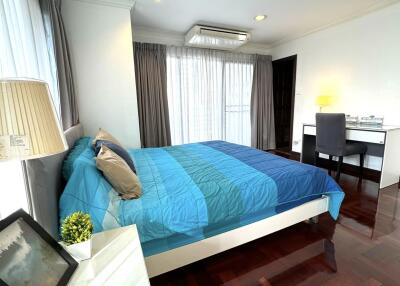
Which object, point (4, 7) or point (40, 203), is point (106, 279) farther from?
point (4, 7)

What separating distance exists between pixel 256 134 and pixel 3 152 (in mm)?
4631

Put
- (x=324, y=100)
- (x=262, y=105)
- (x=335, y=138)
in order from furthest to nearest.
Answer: (x=262, y=105), (x=324, y=100), (x=335, y=138)

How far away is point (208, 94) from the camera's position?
4.25 m

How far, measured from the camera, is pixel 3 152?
537 millimetres

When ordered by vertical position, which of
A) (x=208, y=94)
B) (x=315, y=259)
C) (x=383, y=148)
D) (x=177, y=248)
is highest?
(x=208, y=94)

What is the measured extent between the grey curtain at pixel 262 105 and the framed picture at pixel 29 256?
4448mm

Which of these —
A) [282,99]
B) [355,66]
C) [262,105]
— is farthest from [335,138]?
[282,99]

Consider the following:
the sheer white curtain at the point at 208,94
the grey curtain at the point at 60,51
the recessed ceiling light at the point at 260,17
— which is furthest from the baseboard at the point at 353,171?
the grey curtain at the point at 60,51

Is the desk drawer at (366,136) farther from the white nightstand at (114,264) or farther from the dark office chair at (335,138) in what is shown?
the white nightstand at (114,264)

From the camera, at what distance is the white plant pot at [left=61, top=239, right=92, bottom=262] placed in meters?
0.79

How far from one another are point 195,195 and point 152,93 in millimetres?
2696

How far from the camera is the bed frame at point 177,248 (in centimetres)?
89

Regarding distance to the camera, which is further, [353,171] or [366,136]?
[353,171]

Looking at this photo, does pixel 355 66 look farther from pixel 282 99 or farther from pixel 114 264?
pixel 114 264
